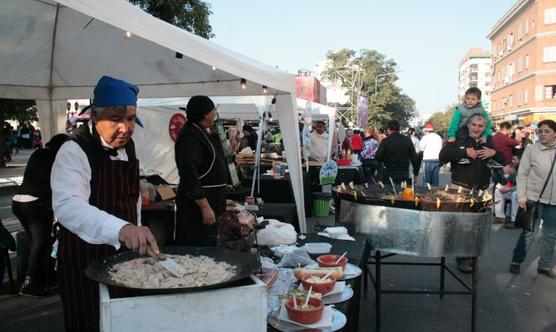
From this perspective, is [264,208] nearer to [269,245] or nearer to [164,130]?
[269,245]

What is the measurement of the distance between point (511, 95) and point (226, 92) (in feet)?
168

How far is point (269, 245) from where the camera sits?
3.42m

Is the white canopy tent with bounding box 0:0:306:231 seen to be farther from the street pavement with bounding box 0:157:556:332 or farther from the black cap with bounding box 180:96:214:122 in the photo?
the street pavement with bounding box 0:157:556:332

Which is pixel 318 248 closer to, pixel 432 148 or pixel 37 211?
pixel 37 211

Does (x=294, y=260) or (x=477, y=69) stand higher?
(x=477, y=69)

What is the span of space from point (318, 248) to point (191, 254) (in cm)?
156

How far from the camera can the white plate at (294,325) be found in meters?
1.97

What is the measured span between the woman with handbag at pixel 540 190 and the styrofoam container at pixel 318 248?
125 inches

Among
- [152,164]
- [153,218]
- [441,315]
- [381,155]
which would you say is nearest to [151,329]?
[441,315]

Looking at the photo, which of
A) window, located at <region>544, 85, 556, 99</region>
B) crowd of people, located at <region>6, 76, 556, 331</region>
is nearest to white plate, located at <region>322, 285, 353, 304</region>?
crowd of people, located at <region>6, 76, 556, 331</region>

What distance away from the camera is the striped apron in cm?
206

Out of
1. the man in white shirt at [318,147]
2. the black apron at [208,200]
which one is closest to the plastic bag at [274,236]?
the black apron at [208,200]

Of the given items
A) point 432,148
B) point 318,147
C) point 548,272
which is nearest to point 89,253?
point 548,272

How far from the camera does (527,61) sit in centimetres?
4328
